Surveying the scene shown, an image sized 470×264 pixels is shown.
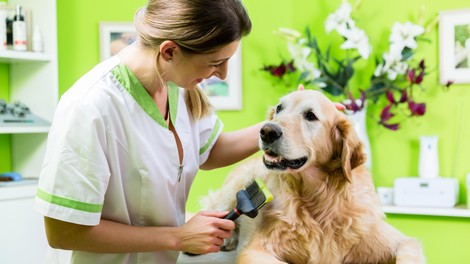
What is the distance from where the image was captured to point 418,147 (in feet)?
10.8

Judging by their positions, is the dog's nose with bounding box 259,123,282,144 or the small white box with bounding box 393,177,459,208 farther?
the small white box with bounding box 393,177,459,208

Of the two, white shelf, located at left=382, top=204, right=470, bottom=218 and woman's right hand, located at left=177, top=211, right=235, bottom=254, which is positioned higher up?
woman's right hand, located at left=177, top=211, right=235, bottom=254

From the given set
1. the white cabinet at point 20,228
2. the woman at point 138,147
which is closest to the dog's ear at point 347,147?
the woman at point 138,147

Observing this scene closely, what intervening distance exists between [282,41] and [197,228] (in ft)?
7.89

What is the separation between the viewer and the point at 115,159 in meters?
1.30

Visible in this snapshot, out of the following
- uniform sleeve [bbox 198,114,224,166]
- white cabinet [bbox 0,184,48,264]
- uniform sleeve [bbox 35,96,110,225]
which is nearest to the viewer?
uniform sleeve [bbox 35,96,110,225]

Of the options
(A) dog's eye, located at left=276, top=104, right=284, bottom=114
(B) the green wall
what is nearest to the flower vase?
(B) the green wall

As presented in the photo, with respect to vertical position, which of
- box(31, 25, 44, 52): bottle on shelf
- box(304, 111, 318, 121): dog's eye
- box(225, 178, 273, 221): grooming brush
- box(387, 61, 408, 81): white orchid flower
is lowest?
box(225, 178, 273, 221): grooming brush

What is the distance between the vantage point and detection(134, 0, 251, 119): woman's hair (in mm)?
1243

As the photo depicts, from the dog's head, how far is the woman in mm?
203

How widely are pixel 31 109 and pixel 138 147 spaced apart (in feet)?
7.34

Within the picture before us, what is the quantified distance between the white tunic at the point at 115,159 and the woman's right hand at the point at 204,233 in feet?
0.43

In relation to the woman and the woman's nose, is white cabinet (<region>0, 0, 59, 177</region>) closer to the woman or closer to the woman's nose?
the woman

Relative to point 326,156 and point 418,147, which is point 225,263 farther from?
point 418,147
